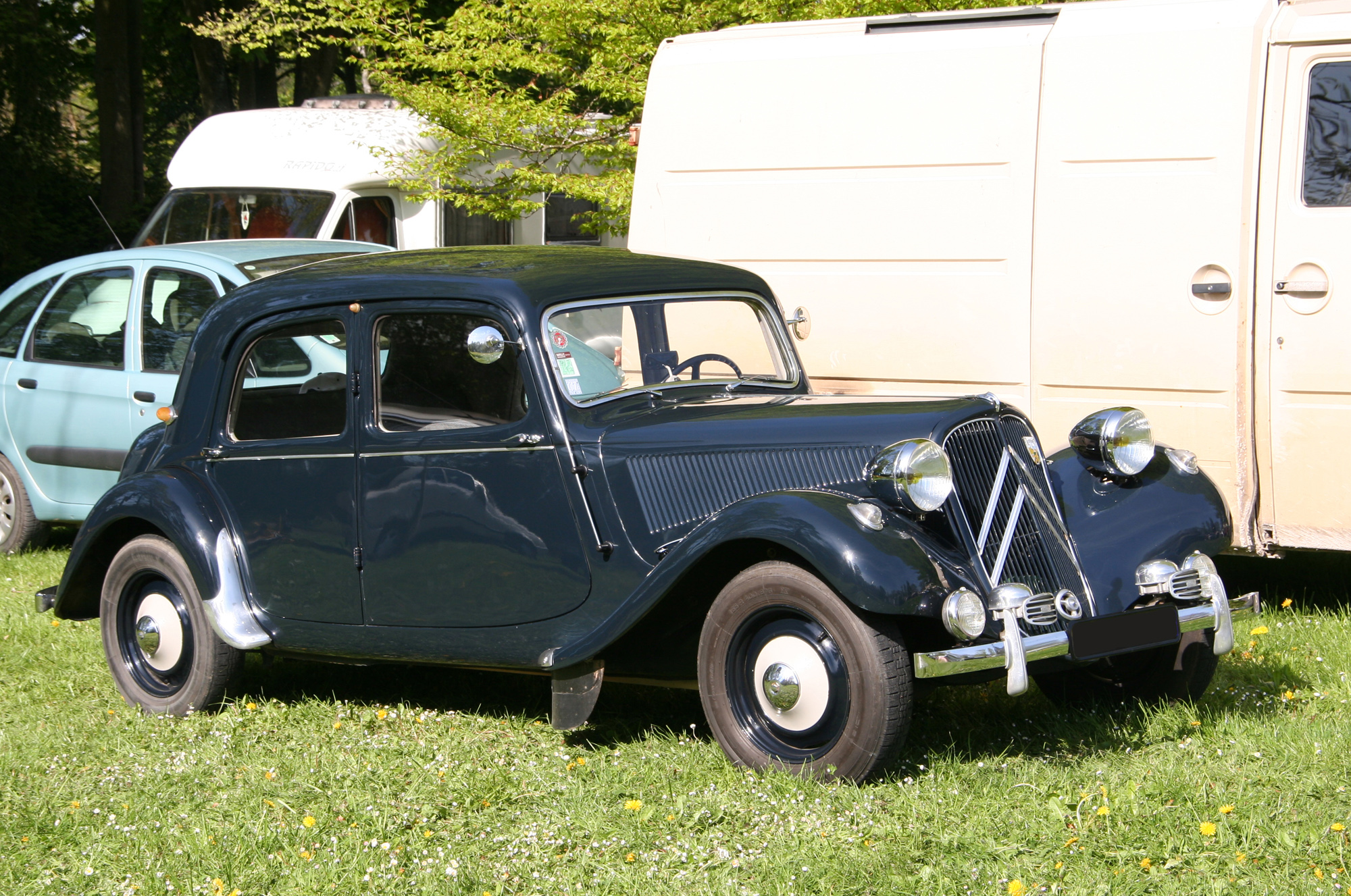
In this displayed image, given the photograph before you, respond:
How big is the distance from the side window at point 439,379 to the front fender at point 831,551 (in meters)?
0.84

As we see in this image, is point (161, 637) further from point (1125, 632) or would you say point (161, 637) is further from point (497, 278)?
point (1125, 632)

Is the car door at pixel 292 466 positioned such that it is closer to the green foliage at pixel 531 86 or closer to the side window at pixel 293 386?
the side window at pixel 293 386

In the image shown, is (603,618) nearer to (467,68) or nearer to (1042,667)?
(1042,667)

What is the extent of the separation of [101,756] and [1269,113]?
5.32 m

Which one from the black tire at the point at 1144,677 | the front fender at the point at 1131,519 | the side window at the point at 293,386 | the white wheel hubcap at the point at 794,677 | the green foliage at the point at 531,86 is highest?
the green foliage at the point at 531,86

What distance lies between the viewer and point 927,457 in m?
3.93

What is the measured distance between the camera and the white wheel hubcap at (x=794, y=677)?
3.92 m

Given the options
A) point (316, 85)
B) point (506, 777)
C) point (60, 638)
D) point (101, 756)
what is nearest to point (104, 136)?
point (316, 85)

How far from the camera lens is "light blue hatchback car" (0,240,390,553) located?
7.55 metres

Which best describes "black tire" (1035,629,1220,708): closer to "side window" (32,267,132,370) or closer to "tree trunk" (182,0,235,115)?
"side window" (32,267,132,370)

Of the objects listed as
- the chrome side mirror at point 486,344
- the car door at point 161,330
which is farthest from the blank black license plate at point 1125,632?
the car door at point 161,330

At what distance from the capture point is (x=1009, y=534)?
417 cm

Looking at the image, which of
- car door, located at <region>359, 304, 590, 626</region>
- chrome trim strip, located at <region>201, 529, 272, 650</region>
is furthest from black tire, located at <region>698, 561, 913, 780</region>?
chrome trim strip, located at <region>201, 529, 272, 650</region>

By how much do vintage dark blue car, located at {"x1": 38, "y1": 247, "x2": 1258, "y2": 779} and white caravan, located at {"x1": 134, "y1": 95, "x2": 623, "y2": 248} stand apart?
5.30 m
